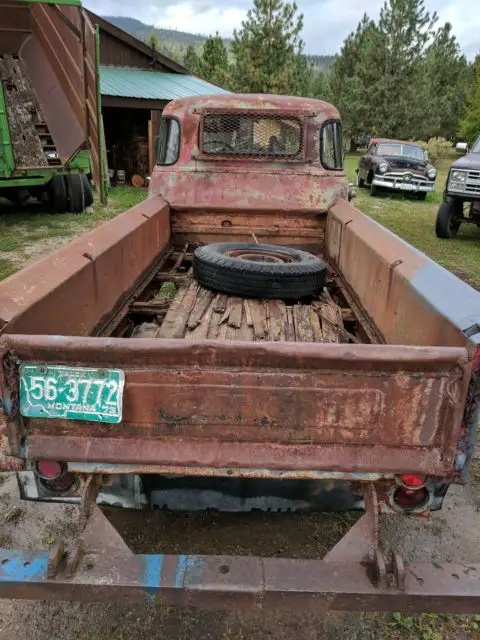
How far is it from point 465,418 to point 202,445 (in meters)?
0.84

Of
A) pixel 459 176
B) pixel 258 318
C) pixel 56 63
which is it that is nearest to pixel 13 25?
pixel 56 63

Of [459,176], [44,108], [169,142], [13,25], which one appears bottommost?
[459,176]

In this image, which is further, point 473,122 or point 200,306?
point 473,122

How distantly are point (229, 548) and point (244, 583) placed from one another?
0.95 metres

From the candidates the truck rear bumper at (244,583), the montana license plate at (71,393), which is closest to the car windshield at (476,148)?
the truck rear bumper at (244,583)

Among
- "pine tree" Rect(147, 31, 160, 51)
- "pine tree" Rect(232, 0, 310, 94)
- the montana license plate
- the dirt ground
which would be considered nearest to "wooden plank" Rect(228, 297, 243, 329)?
the dirt ground

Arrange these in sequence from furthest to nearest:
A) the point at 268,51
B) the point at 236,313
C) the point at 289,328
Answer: the point at 268,51
the point at 236,313
the point at 289,328

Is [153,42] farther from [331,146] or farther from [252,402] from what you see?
[252,402]

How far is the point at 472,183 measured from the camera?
28.0 ft

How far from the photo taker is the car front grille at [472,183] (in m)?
8.48

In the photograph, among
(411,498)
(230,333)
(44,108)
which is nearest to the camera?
(411,498)

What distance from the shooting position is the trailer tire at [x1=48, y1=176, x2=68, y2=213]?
382 inches

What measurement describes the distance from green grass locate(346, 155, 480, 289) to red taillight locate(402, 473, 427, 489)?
579cm

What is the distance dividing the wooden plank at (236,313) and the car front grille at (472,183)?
689 centimetres
